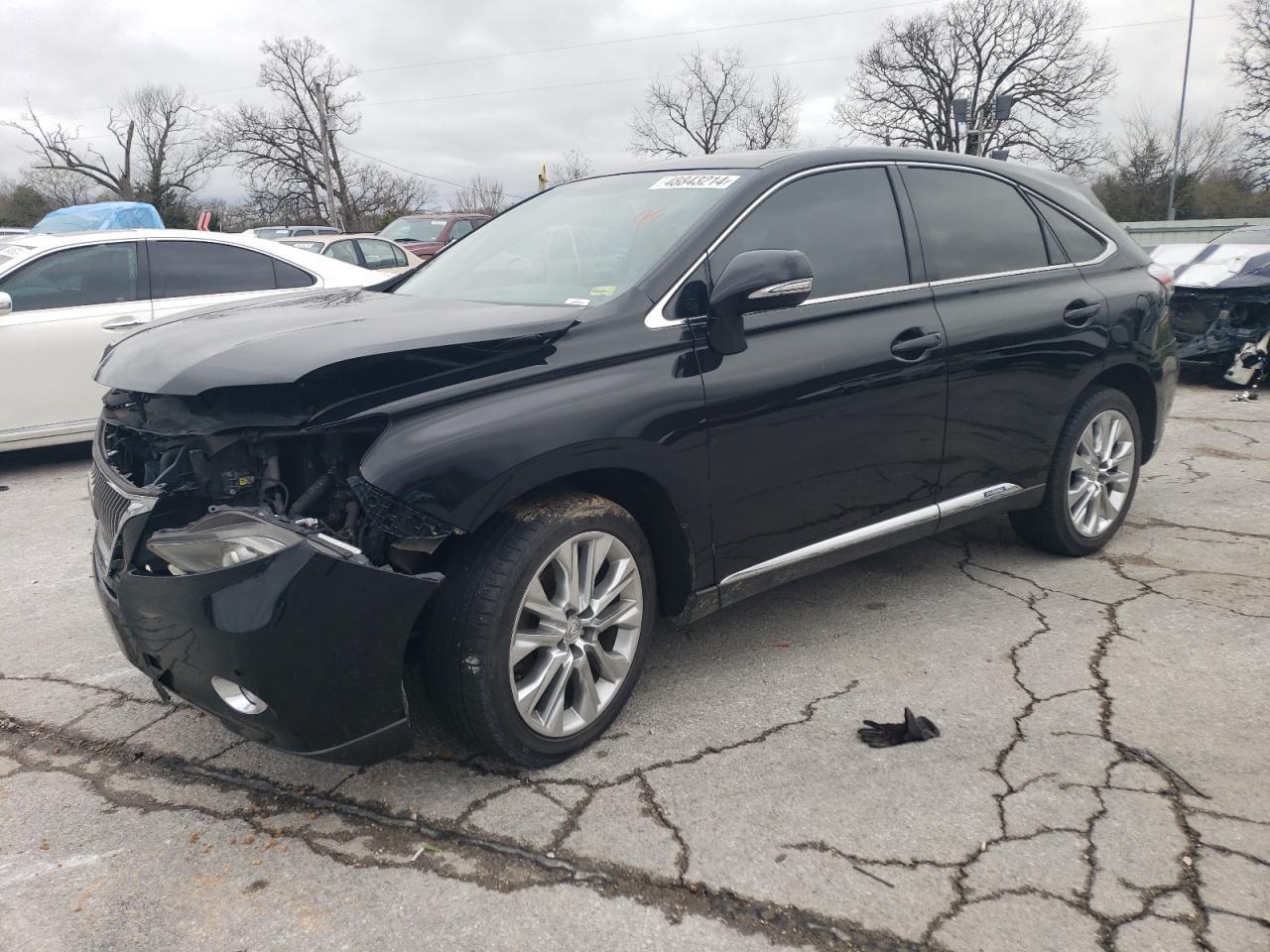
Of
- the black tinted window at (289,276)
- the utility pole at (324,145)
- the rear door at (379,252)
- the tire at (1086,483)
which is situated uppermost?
the utility pole at (324,145)

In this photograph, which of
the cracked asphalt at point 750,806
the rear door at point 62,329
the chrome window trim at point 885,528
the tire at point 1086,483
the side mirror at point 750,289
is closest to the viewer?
the cracked asphalt at point 750,806

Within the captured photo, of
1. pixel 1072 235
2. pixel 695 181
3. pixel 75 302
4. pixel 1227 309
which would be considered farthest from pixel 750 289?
pixel 1227 309

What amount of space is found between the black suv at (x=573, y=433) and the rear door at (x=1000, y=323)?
0.01m

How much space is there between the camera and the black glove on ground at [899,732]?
120 inches

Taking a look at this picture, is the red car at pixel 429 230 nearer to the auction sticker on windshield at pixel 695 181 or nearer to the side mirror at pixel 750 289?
the auction sticker on windshield at pixel 695 181

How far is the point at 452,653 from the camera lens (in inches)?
104

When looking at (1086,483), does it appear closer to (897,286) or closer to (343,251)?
(897,286)

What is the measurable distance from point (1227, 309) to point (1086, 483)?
593 cm

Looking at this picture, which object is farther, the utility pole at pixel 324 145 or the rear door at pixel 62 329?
the utility pole at pixel 324 145

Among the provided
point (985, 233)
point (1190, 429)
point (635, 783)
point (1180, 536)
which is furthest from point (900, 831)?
point (1190, 429)

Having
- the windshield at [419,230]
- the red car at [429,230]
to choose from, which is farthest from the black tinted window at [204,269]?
the windshield at [419,230]

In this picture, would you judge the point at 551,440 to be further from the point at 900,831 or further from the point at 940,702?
the point at 940,702

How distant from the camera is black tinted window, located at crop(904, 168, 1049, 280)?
3846mm

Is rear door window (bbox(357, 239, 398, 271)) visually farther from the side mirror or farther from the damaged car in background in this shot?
the side mirror
